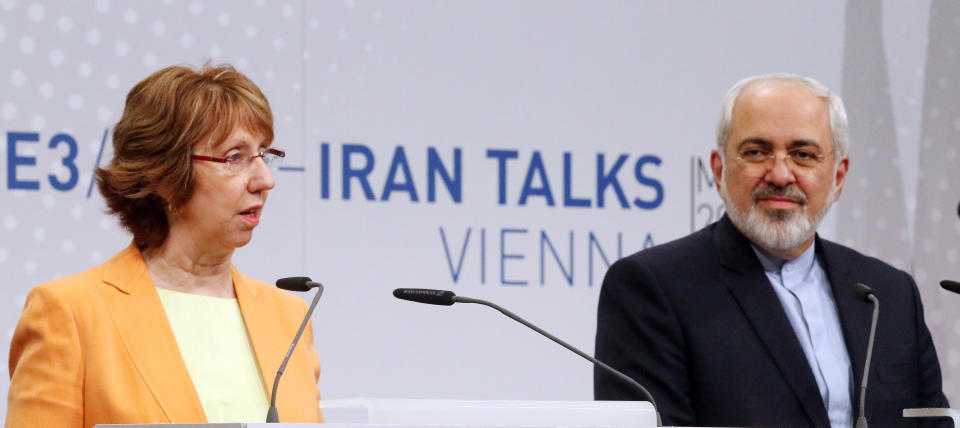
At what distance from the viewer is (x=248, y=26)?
438 cm

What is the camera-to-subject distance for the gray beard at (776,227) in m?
3.43

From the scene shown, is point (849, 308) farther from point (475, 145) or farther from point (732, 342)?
point (475, 145)

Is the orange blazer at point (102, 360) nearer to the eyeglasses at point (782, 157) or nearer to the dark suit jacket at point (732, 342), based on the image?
the dark suit jacket at point (732, 342)

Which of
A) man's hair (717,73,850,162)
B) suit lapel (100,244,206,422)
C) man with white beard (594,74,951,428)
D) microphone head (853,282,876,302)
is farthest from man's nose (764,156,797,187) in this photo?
suit lapel (100,244,206,422)

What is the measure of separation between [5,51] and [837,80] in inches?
121

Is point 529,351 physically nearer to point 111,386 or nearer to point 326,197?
point 326,197

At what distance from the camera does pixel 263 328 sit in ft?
9.37

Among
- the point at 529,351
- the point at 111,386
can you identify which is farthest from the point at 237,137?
the point at 529,351

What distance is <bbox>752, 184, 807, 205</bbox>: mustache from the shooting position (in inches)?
136

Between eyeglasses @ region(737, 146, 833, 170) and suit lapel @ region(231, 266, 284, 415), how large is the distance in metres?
1.35

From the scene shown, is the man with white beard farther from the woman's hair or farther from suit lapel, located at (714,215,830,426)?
the woman's hair

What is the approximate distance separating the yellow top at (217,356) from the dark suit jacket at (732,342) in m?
0.93

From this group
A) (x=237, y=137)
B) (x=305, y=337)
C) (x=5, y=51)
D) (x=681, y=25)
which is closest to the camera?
(x=237, y=137)

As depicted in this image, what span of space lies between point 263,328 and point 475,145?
189 cm
